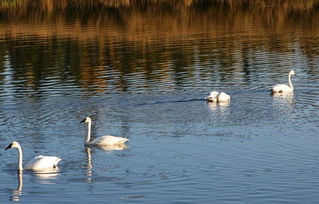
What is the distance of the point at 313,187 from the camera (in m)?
18.9

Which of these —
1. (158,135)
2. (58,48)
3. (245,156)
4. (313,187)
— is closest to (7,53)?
(58,48)

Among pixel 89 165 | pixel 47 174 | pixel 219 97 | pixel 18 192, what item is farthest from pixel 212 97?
pixel 18 192

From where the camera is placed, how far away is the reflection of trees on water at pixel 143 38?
36.5 meters

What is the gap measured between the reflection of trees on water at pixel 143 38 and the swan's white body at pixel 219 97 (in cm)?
459

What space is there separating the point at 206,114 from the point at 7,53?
19.1 m

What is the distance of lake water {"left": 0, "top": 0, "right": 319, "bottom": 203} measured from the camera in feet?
64.3

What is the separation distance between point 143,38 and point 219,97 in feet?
63.9

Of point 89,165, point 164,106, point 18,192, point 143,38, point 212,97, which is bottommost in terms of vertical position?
point 143,38

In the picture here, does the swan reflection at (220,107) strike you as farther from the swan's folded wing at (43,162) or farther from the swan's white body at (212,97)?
the swan's folded wing at (43,162)

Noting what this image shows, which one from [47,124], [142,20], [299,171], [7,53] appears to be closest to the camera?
[299,171]

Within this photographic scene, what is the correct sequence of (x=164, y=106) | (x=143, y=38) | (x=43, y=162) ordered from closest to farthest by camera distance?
1. (x=43, y=162)
2. (x=164, y=106)
3. (x=143, y=38)

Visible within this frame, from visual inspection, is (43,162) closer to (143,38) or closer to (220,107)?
(220,107)

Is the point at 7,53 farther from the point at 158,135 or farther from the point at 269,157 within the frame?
the point at 269,157

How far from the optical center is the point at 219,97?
28328 mm
